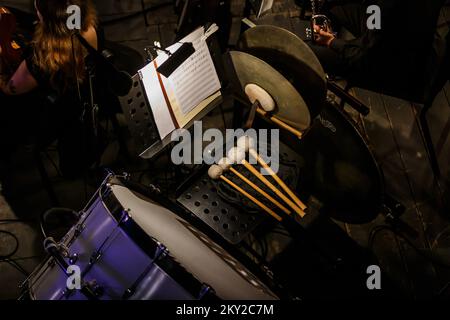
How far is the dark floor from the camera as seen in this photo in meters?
3.85

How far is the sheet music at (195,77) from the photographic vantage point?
10.1ft

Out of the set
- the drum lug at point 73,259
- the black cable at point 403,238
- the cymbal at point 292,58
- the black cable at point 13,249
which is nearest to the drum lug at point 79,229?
the drum lug at point 73,259

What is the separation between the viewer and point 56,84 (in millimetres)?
3447

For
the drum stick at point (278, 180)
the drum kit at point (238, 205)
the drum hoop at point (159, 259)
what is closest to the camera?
the drum hoop at point (159, 259)

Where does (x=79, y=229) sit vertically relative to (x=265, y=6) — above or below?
below

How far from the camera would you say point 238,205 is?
337 centimetres

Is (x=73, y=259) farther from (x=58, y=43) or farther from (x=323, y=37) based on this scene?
(x=323, y=37)

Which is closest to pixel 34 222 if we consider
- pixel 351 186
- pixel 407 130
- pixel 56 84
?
pixel 56 84

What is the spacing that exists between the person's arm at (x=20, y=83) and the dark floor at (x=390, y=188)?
922 millimetres

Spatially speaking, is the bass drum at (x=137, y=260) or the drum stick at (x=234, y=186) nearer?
the bass drum at (x=137, y=260)

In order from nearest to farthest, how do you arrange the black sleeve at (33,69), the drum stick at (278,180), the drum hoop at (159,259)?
1. the drum hoop at (159,259)
2. the drum stick at (278,180)
3. the black sleeve at (33,69)

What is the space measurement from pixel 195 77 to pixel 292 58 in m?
0.64

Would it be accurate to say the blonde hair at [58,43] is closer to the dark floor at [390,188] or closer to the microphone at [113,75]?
the microphone at [113,75]

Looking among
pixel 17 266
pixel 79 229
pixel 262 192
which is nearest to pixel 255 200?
Result: pixel 262 192
